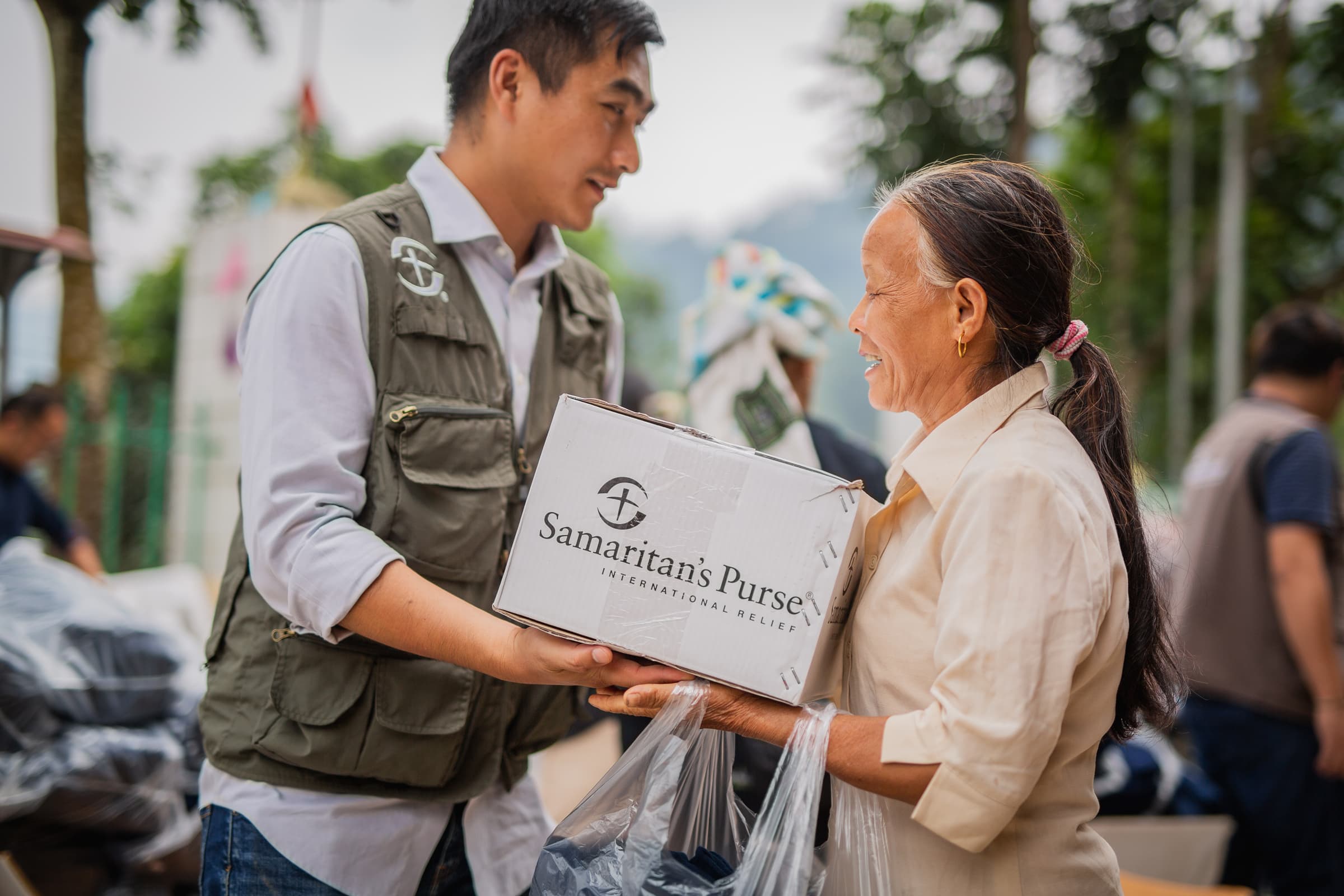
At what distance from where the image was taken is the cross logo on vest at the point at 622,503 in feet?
4.46

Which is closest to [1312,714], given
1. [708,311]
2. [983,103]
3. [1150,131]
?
[708,311]

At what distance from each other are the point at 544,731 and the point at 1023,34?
7000mm

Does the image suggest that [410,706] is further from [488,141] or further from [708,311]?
[708,311]

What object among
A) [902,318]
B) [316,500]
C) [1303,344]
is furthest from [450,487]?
[1303,344]

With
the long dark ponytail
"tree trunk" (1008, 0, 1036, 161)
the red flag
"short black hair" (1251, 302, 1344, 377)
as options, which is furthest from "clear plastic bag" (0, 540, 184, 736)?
the red flag

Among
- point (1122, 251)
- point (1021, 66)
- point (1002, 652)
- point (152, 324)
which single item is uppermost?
point (1021, 66)

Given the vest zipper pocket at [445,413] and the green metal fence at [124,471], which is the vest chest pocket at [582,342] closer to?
the vest zipper pocket at [445,413]

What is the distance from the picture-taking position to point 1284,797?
3.42 metres

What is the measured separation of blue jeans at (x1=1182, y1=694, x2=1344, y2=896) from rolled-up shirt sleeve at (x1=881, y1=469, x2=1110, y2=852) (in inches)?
106

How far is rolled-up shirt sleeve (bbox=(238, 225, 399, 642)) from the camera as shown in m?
1.46

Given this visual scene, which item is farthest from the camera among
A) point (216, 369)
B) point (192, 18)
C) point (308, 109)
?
point (308, 109)

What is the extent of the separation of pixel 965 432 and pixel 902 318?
0.19m

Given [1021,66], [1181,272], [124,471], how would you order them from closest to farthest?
1. [1021,66]
2. [124,471]
3. [1181,272]

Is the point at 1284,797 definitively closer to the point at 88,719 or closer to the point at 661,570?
the point at 661,570
